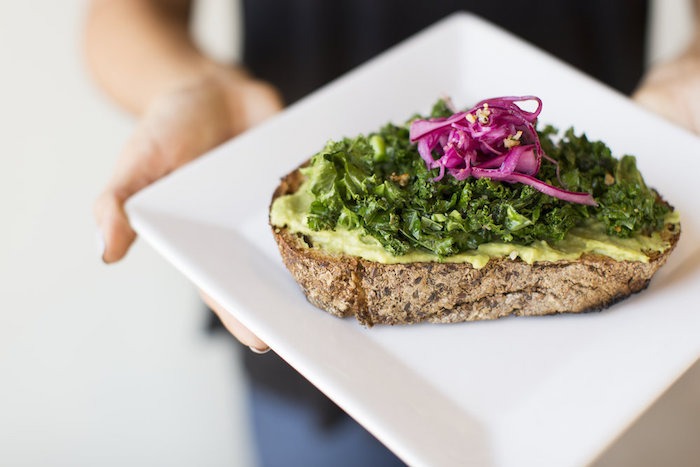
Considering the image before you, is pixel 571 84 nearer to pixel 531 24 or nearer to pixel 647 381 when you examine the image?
pixel 531 24

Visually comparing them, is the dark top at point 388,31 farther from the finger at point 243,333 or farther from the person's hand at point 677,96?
the finger at point 243,333

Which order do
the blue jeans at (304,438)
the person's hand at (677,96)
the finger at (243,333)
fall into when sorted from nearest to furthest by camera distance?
the finger at (243,333) → the person's hand at (677,96) → the blue jeans at (304,438)

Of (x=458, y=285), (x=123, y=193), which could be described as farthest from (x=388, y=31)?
(x=458, y=285)

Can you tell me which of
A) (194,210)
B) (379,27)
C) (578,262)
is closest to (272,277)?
(194,210)

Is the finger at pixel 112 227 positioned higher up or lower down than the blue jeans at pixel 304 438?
higher up

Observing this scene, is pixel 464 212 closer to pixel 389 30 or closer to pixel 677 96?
pixel 677 96

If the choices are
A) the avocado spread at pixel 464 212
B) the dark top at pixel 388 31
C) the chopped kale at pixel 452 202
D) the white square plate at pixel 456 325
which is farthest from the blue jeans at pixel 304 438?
the chopped kale at pixel 452 202

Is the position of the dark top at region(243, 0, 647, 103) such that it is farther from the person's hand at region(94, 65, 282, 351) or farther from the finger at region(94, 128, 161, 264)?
the finger at region(94, 128, 161, 264)
